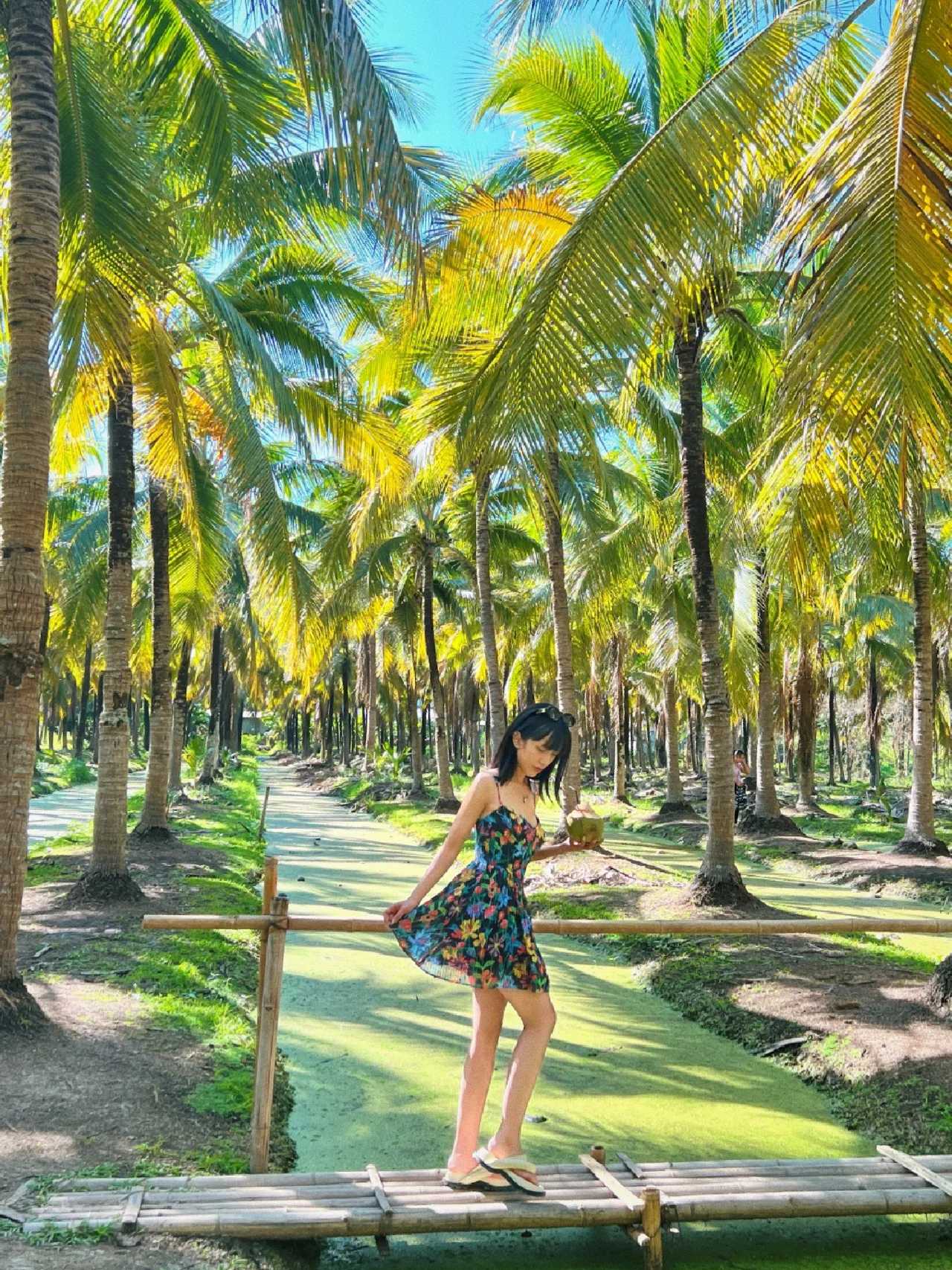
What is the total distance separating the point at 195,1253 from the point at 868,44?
7797 mm

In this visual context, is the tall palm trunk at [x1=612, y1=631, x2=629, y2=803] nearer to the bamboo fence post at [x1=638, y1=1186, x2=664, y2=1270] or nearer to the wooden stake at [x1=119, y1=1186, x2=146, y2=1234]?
the bamboo fence post at [x1=638, y1=1186, x2=664, y2=1270]

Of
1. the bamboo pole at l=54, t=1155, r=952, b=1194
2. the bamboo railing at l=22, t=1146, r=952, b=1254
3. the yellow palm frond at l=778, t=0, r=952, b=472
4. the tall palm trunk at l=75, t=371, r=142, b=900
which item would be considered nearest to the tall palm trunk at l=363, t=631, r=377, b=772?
the tall palm trunk at l=75, t=371, r=142, b=900

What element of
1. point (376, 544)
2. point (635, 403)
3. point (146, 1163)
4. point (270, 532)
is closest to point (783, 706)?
point (376, 544)

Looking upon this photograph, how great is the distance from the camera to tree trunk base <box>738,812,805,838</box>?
20.1 meters

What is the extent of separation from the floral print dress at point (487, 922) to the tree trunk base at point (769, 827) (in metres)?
17.0

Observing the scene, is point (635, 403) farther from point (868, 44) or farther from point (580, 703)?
point (580, 703)

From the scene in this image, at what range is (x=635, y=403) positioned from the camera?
1373cm

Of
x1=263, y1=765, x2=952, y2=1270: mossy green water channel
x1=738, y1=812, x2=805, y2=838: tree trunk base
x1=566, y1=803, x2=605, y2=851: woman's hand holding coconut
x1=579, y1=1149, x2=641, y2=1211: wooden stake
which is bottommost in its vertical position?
x1=263, y1=765, x2=952, y2=1270: mossy green water channel

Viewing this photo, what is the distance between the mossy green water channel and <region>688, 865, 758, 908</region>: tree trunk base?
55.8 inches

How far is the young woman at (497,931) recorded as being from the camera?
3979 millimetres

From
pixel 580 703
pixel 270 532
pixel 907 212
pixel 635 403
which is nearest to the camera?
pixel 907 212

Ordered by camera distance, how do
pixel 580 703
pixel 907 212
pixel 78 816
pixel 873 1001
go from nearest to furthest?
pixel 907 212 < pixel 873 1001 < pixel 78 816 < pixel 580 703

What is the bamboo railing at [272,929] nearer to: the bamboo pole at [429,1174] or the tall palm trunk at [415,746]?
the bamboo pole at [429,1174]

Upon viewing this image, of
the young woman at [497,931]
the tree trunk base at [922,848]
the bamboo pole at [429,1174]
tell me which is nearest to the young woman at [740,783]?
the tree trunk base at [922,848]
